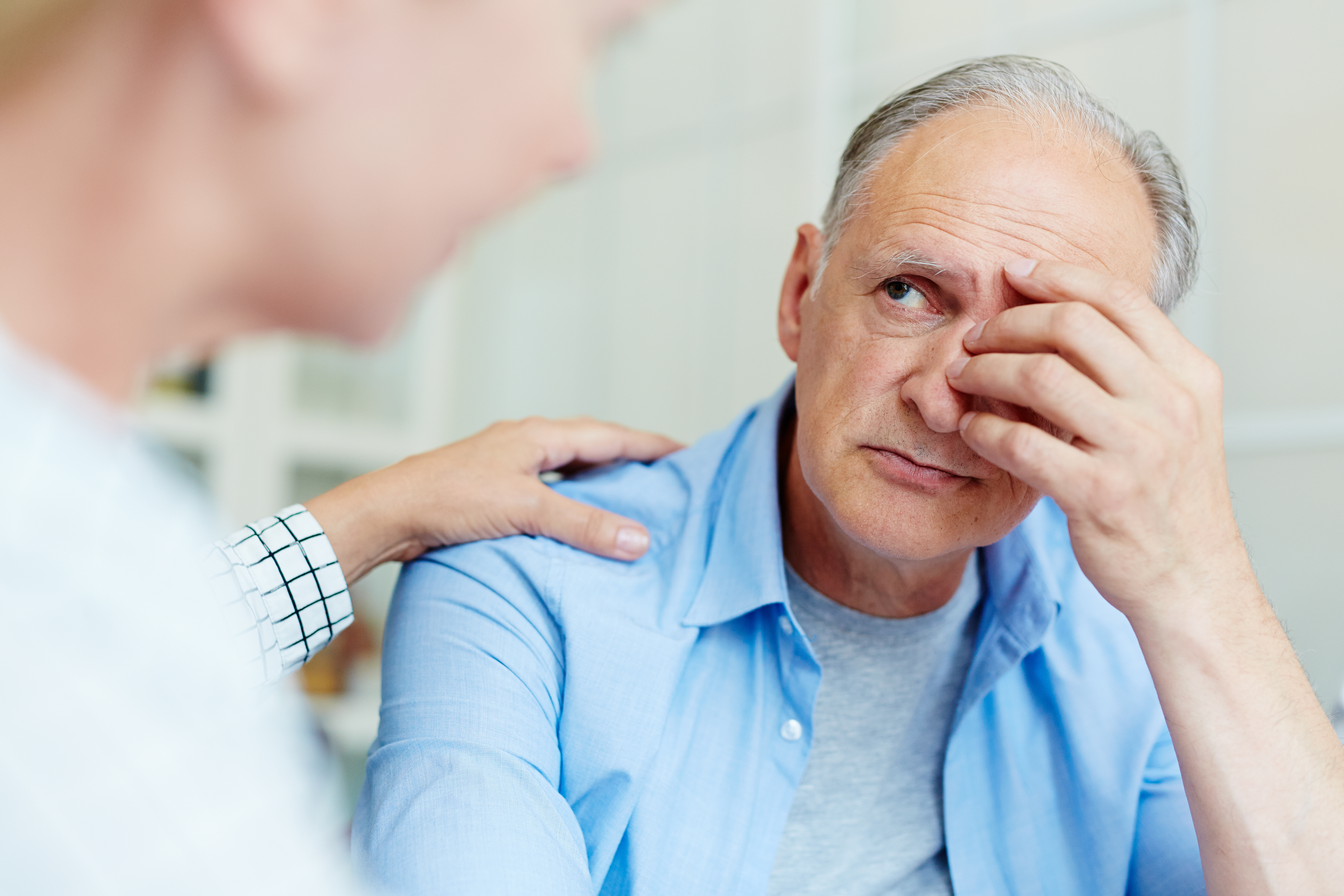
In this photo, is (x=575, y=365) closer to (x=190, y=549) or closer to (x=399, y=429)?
(x=399, y=429)

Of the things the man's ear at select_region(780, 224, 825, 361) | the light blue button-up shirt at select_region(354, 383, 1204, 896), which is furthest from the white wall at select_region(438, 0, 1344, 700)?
the light blue button-up shirt at select_region(354, 383, 1204, 896)

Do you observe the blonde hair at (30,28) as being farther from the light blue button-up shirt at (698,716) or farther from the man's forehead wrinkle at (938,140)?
the man's forehead wrinkle at (938,140)

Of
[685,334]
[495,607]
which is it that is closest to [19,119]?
[495,607]

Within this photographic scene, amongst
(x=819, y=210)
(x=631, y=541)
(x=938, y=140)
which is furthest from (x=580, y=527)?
(x=819, y=210)

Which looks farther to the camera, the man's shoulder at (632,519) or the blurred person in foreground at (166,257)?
the man's shoulder at (632,519)

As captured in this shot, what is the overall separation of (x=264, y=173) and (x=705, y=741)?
1056mm

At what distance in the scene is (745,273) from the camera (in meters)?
3.14

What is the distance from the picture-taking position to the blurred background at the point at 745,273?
6.26ft

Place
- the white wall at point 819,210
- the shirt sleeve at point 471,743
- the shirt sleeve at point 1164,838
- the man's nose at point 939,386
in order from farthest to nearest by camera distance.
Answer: the white wall at point 819,210 < the shirt sleeve at point 1164,838 < the man's nose at point 939,386 < the shirt sleeve at point 471,743

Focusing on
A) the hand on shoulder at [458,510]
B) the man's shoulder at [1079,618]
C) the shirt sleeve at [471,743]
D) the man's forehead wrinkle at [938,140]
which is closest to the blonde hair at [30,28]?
the shirt sleeve at [471,743]

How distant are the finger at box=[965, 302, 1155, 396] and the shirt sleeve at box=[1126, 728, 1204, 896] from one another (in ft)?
1.64

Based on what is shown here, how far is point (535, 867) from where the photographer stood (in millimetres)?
948

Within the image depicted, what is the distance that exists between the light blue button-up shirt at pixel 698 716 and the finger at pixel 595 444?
33 millimetres

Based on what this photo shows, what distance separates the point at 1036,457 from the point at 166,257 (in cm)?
92
